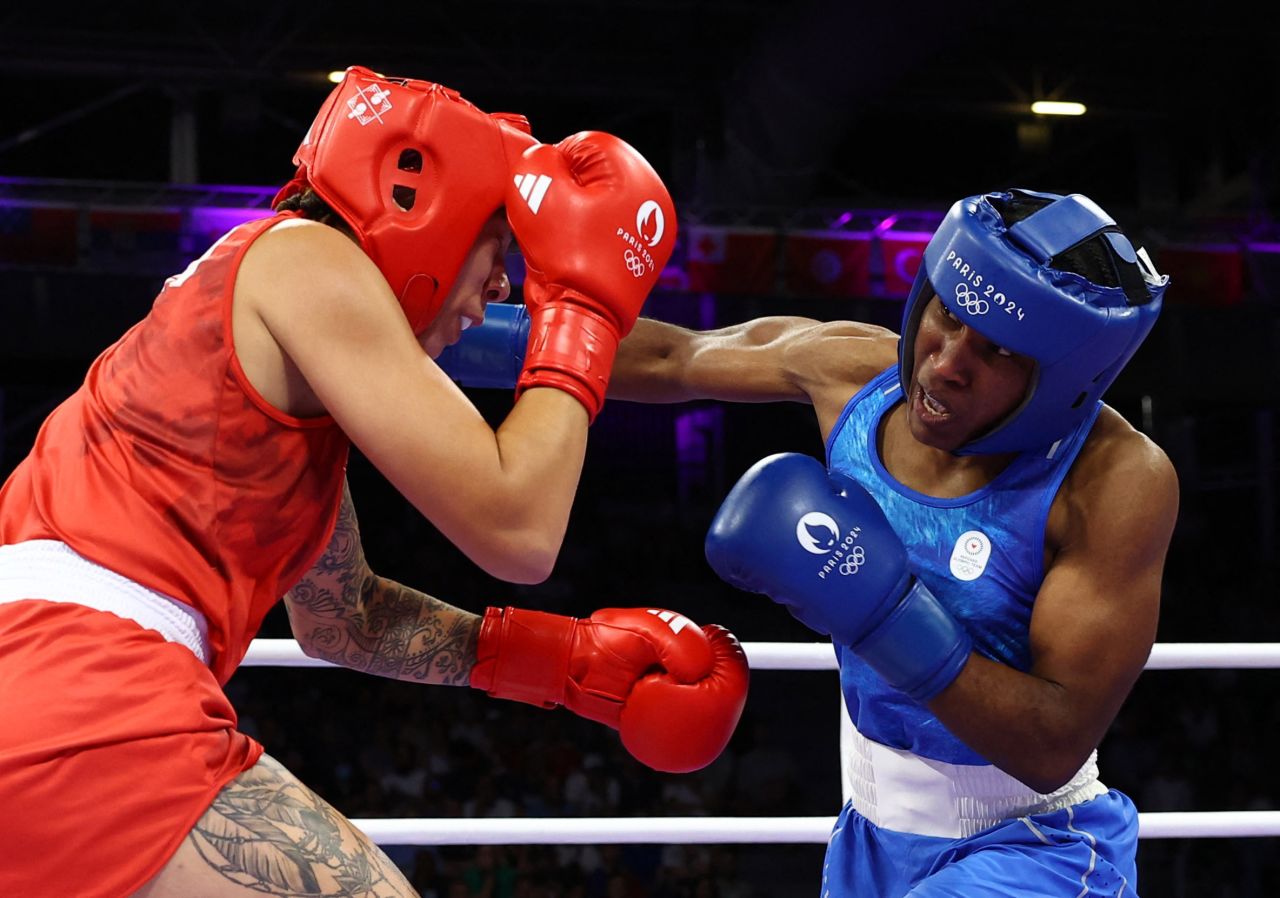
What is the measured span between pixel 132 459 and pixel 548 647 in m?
0.68

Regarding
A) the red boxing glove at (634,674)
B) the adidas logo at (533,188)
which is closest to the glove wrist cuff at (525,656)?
the red boxing glove at (634,674)

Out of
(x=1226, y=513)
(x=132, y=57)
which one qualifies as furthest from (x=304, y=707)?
(x=1226, y=513)

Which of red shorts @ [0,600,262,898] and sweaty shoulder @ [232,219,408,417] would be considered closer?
red shorts @ [0,600,262,898]

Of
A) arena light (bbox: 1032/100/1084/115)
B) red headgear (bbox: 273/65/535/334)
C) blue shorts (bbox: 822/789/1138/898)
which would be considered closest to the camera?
red headgear (bbox: 273/65/535/334)

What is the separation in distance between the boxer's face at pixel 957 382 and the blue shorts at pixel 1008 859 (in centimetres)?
53

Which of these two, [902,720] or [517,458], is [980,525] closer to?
[902,720]

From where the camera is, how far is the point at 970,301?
5.70 feet

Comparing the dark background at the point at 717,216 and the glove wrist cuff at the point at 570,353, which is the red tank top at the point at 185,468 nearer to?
the glove wrist cuff at the point at 570,353

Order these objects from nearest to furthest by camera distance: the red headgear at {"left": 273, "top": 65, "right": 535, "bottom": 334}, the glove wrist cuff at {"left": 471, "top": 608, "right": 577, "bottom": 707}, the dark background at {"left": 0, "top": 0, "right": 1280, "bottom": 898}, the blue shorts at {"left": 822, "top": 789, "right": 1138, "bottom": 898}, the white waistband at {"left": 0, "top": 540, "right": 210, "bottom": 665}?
the white waistband at {"left": 0, "top": 540, "right": 210, "bottom": 665} → the red headgear at {"left": 273, "top": 65, "right": 535, "bottom": 334} → the blue shorts at {"left": 822, "top": 789, "right": 1138, "bottom": 898} → the glove wrist cuff at {"left": 471, "top": 608, "right": 577, "bottom": 707} → the dark background at {"left": 0, "top": 0, "right": 1280, "bottom": 898}

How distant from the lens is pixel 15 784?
124 cm

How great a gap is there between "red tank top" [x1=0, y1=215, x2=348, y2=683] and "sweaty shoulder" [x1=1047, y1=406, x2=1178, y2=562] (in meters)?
0.97

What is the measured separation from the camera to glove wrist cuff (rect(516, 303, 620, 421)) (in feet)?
5.01

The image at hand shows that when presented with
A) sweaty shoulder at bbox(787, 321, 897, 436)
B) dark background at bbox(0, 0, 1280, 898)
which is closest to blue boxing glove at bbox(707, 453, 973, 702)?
sweaty shoulder at bbox(787, 321, 897, 436)

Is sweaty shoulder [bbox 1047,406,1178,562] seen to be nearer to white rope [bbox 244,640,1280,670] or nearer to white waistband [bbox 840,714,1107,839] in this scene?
white waistband [bbox 840,714,1107,839]
